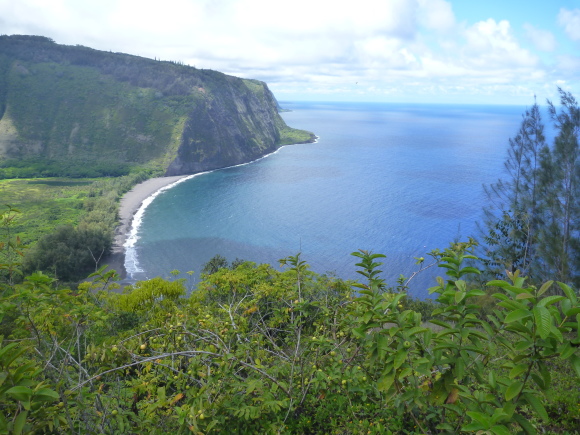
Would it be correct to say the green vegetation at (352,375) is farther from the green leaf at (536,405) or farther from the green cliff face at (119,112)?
the green cliff face at (119,112)

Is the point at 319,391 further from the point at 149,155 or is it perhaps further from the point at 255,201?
the point at 149,155

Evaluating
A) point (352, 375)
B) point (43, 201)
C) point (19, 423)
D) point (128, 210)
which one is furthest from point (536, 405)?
point (43, 201)

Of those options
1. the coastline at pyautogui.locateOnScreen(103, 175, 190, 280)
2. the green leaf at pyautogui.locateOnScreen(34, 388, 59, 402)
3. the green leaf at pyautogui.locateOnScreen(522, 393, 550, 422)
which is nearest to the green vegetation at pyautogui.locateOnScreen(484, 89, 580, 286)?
the green leaf at pyautogui.locateOnScreen(522, 393, 550, 422)

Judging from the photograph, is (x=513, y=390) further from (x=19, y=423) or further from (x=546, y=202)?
(x=546, y=202)

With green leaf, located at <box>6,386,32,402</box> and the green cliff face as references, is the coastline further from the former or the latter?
green leaf, located at <box>6,386,32,402</box>

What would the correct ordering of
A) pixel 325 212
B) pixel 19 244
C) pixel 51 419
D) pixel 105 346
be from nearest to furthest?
pixel 51 419
pixel 105 346
pixel 19 244
pixel 325 212

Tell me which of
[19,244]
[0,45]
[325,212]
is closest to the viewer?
[19,244]

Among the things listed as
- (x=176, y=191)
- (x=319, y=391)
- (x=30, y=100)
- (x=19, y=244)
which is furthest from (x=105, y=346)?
(x=30, y=100)
